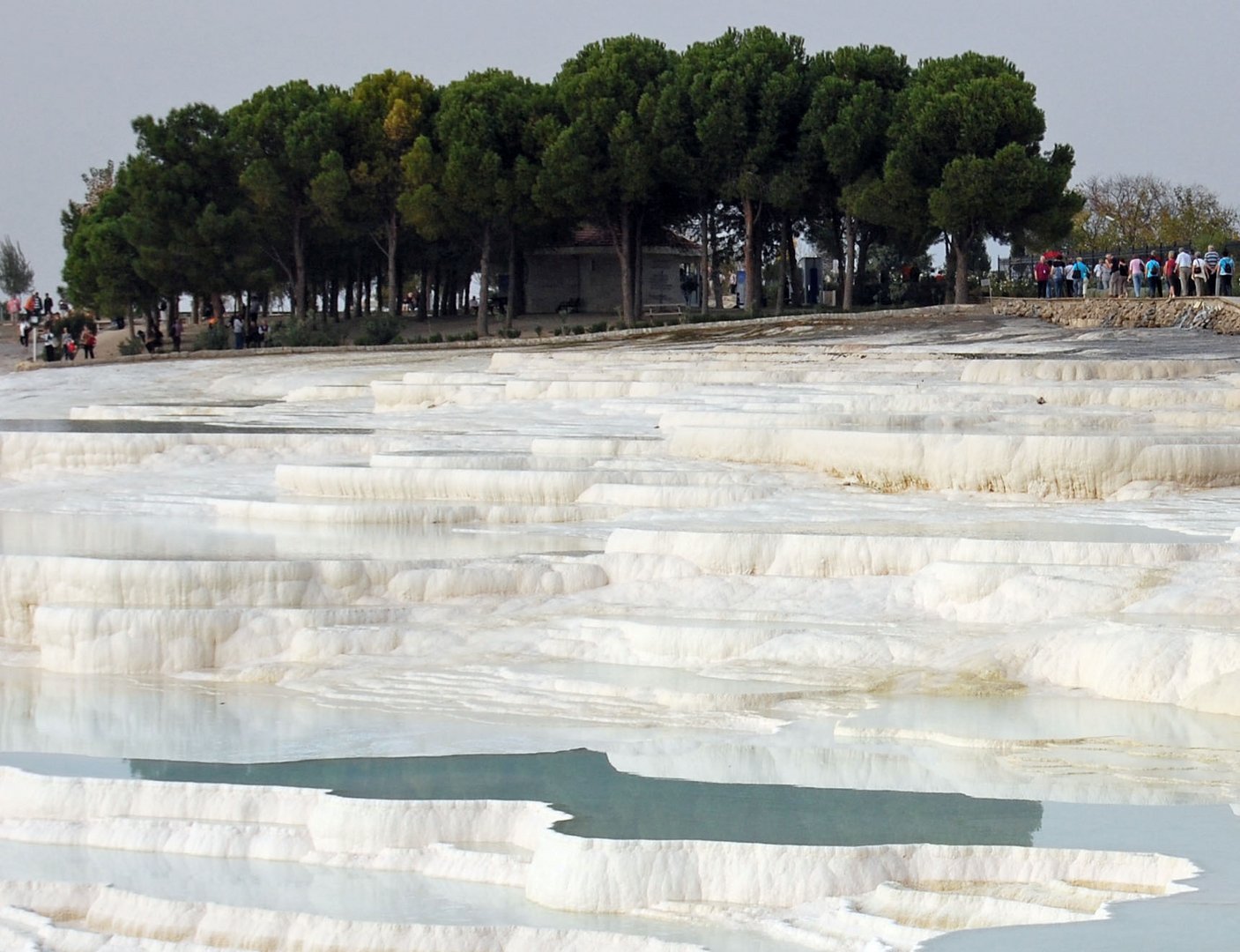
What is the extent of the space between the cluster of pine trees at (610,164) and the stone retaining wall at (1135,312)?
515cm

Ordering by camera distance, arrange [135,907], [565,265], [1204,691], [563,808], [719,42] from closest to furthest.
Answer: [135,907] < [563,808] < [1204,691] < [719,42] < [565,265]

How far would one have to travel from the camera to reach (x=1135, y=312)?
22859 millimetres

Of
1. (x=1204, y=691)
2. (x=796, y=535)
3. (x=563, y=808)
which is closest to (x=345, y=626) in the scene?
(x=796, y=535)

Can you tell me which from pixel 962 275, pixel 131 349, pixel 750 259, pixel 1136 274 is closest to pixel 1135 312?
pixel 1136 274

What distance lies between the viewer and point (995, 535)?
8305 mm

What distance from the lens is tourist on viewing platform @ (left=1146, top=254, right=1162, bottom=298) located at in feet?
84.3

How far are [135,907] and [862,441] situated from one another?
6923 millimetres

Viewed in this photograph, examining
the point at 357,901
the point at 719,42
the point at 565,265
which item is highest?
the point at 719,42

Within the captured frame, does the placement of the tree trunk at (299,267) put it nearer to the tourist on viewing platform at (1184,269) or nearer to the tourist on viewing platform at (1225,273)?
the tourist on viewing platform at (1184,269)

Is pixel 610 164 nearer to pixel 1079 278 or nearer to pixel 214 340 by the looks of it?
pixel 214 340

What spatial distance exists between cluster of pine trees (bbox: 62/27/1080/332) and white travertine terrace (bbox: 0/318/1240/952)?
16719 millimetres

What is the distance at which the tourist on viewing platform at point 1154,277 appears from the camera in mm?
25703

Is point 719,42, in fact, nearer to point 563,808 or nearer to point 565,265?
point 565,265

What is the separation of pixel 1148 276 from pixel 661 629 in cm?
2103
